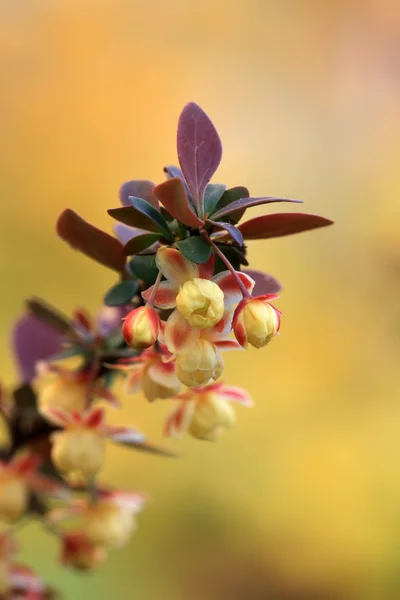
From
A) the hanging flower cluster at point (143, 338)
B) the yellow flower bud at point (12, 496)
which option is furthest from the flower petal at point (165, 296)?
the yellow flower bud at point (12, 496)

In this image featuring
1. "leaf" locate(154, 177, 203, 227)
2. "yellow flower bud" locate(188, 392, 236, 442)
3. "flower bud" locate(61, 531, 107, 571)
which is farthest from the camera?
"flower bud" locate(61, 531, 107, 571)

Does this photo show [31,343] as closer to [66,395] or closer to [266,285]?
[66,395]

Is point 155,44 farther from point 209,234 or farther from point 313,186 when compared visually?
point 209,234

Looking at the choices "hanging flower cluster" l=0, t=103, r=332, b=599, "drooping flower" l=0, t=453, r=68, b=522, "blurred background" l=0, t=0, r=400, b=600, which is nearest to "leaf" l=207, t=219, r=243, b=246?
"hanging flower cluster" l=0, t=103, r=332, b=599

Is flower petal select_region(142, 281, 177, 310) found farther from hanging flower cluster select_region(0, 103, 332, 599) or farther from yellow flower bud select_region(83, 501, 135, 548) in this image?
yellow flower bud select_region(83, 501, 135, 548)

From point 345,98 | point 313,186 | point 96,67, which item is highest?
point 345,98

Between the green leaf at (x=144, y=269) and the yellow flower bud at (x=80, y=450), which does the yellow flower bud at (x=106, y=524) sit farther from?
the green leaf at (x=144, y=269)

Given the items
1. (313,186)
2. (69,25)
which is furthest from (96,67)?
(313,186)
